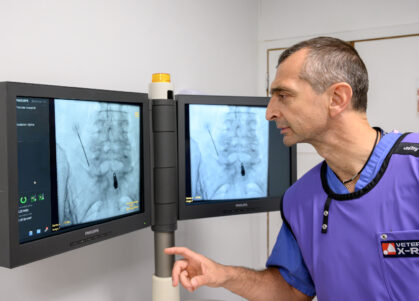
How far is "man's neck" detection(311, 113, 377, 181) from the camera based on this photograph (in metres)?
1.11

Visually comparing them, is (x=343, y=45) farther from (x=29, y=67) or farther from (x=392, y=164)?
(x=29, y=67)

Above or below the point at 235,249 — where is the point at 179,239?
above

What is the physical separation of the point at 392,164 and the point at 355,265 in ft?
0.88

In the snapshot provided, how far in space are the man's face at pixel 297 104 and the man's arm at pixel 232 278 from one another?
40 cm

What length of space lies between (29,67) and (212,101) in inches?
20.2

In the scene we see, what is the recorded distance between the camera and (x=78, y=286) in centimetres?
131

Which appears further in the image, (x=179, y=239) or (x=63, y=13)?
(x=179, y=239)

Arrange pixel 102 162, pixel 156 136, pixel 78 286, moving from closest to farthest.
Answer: pixel 102 162 < pixel 156 136 < pixel 78 286

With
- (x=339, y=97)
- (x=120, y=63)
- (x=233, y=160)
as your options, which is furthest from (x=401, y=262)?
(x=120, y=63)

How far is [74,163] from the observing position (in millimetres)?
995

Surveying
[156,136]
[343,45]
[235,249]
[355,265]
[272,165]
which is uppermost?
[343,45]

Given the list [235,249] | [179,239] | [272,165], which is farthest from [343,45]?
[235,249]

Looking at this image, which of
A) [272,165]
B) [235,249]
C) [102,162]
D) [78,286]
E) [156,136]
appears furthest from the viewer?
[235,249]

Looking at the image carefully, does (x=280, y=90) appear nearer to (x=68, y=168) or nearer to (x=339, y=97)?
(x=339, y=97)
